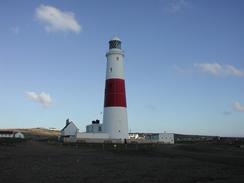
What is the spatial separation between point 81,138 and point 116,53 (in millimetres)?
16772

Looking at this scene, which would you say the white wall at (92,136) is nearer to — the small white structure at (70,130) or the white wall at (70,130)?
the small white structure at (70,130)

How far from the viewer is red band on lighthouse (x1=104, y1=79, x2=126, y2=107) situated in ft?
172

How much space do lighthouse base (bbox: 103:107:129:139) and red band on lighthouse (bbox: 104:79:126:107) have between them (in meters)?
0.74

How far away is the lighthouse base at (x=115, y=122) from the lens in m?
52.9

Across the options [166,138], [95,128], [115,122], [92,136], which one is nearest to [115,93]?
[115,122]

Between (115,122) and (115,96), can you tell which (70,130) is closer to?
(115,122)

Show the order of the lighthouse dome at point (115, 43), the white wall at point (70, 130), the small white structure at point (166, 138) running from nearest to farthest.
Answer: the lighthouse dome at point (115, 43) < the white wall at point (70, 130) < the small white structure at point (166, 138)

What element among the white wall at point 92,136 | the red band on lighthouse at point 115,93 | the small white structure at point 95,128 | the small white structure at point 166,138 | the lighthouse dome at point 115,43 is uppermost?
the lighthouse dome at point 115,43

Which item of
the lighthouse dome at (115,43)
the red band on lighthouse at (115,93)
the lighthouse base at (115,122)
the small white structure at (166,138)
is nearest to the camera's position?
the red band on lighthouse at (115,93)

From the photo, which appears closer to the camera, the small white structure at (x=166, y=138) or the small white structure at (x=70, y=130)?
the small white structure at (x=70, y=130)

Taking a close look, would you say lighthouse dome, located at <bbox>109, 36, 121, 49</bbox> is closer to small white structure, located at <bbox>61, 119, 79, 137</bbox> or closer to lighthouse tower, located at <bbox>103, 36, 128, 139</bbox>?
lighthouse tower, located at <bbox>103, 36, 128, 139</bbox>

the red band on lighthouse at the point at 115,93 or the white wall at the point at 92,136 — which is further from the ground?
the red band on lighthouse at the point at 115,93

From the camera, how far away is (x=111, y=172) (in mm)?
20078

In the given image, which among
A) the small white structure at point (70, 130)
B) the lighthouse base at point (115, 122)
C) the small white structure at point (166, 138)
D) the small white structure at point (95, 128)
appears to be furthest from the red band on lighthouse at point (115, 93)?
the small white structure at point (166, 138)
